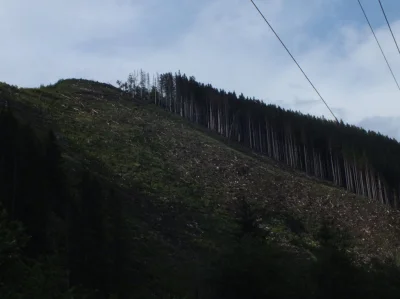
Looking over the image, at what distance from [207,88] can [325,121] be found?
36.3 metres

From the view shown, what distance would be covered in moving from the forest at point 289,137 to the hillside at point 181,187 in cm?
1468

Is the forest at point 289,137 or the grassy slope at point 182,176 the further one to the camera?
the forest at point 289,137

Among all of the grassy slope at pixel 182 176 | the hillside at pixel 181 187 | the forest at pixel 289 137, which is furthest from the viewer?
the forest at pixel 289 137

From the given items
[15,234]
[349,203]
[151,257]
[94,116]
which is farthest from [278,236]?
[15,234]

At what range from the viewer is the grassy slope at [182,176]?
5344 cm

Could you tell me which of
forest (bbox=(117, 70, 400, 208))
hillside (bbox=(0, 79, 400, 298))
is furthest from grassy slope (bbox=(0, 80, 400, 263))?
forest (bbox=(117, 70, 400, 208))

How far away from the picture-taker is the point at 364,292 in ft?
77.7

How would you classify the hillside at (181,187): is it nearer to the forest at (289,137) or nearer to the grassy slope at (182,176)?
the grassy slope at (182,176)

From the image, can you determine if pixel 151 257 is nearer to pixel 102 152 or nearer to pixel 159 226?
pixel 159 226

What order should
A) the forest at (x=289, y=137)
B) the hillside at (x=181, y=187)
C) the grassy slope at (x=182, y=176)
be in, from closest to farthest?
the hillside at (x=181, y=187) → the grassy slope at (x=182, y=176) → the forest at (x=289, y=137)

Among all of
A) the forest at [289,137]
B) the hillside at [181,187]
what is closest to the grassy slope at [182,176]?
the hillside at [181,187]

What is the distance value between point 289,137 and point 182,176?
50109 millimetres

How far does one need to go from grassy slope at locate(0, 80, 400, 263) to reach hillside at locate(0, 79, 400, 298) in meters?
0.16

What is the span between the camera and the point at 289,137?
11144 centimetres
